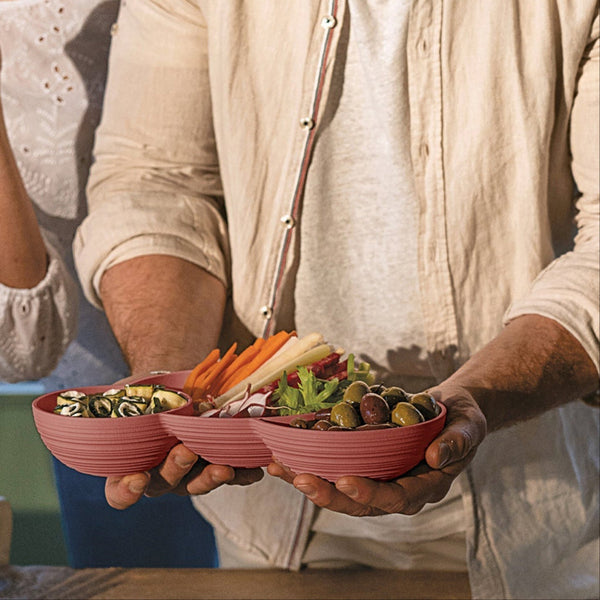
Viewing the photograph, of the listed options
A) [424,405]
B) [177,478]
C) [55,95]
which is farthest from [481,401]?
[55,95]

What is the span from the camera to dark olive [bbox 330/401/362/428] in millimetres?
603

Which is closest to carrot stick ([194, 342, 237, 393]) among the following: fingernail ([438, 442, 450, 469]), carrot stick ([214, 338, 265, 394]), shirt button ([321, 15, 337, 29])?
carrot stick ([214, 338, 265, 394])

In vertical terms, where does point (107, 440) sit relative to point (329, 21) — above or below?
below

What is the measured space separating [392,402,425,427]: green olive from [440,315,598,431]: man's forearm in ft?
0.69

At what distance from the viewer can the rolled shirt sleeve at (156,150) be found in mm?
1108

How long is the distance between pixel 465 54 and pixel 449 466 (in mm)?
576

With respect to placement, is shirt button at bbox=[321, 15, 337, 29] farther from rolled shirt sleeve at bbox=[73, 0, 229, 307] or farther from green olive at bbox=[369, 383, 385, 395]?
green olive at bbox=[369, 383, 385, 395]

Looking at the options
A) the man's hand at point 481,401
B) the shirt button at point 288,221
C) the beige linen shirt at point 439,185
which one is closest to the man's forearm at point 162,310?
the beige linen shirt at point 439,185

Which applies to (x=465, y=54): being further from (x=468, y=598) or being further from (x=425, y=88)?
(x=468, y=598)

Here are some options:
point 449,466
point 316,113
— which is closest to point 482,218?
point 316,113

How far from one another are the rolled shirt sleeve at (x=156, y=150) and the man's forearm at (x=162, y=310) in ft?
0.08

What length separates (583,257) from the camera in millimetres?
985

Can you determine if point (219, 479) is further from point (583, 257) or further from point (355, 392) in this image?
point (583, 257)

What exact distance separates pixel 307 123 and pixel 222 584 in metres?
0.58
